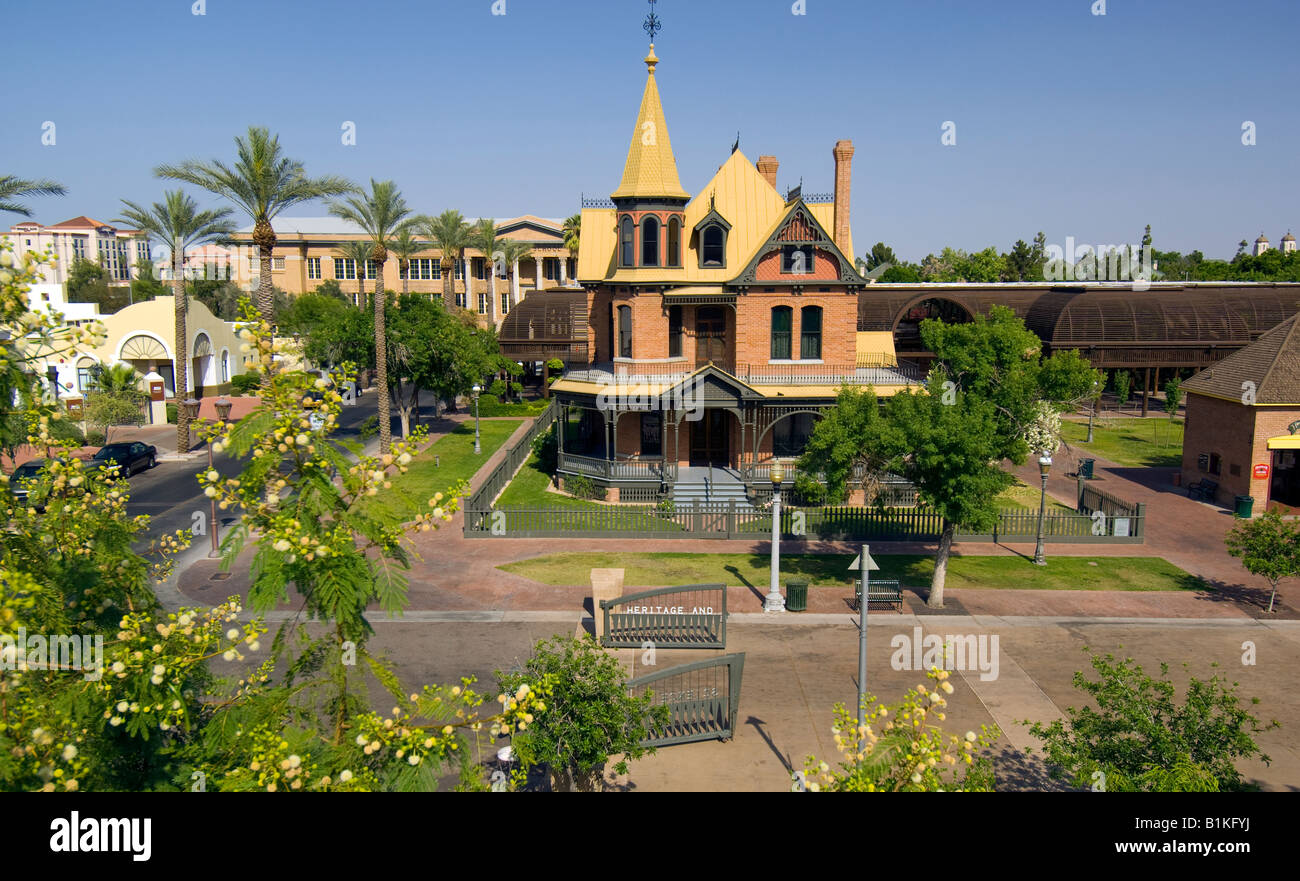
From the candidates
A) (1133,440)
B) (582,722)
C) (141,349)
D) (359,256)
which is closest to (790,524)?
(582,722)

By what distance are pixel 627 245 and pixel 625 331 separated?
3.43 metres

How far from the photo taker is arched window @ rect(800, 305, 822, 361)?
35031mm

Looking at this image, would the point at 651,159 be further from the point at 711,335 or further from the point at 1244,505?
the point at 1244,505

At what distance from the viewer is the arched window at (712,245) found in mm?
35625

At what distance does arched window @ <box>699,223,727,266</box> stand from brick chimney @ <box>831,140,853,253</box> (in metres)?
5.21

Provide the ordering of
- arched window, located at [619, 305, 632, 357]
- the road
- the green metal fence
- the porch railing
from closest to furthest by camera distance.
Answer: the green metal fence, the road, the porch railing, arched window, located at [619, 305, 632, 357]

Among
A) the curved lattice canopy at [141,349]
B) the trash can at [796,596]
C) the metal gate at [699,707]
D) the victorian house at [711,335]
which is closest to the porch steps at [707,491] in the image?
the victorian house at [711,335]

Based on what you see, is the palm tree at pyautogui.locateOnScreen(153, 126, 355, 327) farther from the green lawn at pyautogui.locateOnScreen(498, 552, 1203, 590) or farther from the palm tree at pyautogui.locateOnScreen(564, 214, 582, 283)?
the palm tree at pyautogui.locateOnScreen(564, 214, 582, 283)

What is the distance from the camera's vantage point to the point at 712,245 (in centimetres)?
3578

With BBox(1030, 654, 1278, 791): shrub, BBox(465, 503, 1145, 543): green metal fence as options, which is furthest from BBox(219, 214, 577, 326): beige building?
BBox(1030, 654, 1278, 791): shrub

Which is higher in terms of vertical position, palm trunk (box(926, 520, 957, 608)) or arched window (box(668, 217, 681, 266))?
arched window (box(668, 217, 681, 266))

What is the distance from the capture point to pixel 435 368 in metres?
45.4

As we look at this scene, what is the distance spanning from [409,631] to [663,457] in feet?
47.3
